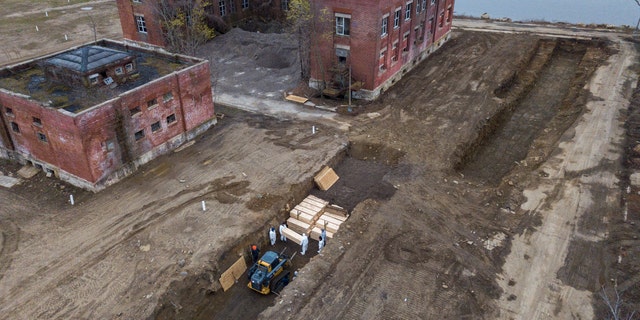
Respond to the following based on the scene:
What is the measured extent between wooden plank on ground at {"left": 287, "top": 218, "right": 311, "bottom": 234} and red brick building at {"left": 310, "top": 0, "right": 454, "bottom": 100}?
16078 millimetres

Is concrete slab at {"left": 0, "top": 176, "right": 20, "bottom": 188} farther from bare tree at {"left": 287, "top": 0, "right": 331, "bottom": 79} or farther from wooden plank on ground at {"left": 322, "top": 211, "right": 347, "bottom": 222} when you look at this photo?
bare tree at {"left": 287, "top": 0, "right": 331, "bottom": 79}

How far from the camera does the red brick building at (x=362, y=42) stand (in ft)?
113

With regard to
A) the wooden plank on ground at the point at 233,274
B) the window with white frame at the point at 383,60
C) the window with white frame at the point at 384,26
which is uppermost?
the window with white frame at the point at 384,26

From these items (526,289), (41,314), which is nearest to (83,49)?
(41,314)

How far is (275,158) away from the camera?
92.6ft

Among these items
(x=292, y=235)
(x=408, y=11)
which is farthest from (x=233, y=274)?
(x=408, y=11)

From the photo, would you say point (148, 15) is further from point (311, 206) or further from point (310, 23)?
point (311, 206)

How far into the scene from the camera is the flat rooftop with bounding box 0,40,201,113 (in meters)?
25.6

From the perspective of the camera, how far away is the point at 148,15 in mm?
46594

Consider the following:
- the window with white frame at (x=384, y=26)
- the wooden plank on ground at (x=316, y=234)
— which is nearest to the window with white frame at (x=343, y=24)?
the window with white frame at (x=384, y=26)

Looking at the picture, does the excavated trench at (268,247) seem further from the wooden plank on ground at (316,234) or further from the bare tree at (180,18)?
the bare tree at (180,18)

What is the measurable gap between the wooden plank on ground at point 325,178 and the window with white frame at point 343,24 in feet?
46.4

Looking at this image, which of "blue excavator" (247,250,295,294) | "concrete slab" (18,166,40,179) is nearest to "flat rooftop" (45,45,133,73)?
"concrete slab" (18,166,40,179)

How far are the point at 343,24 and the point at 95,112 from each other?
67.8 ft
